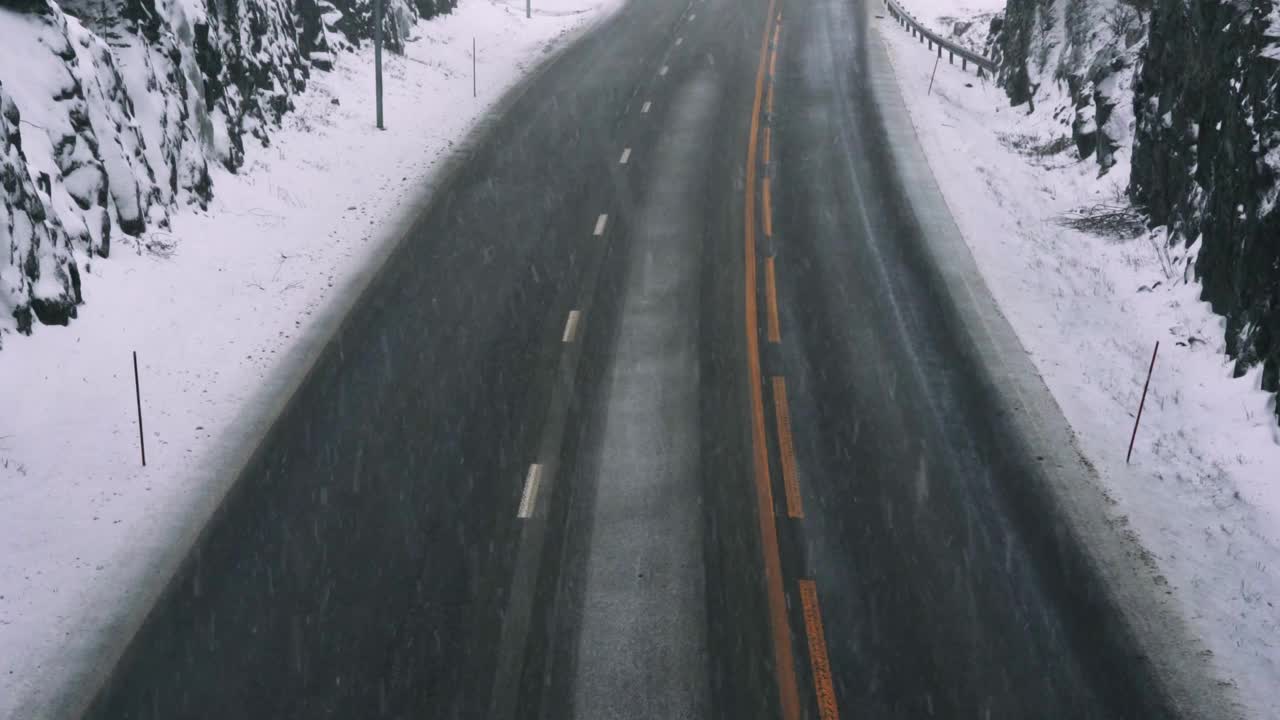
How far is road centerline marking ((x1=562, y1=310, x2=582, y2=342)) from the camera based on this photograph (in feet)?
49.7

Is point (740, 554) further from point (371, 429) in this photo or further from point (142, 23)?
point (142, 23)

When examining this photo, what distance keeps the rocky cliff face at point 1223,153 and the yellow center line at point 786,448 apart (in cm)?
→ 587

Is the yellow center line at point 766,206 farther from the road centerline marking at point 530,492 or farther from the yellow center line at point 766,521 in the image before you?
the road centerline marking at point 530,492

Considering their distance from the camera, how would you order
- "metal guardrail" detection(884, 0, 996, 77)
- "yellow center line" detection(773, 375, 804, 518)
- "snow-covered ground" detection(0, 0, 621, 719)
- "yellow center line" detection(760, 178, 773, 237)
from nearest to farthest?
1. "snow-covered ground" detection(0, 0, 621, 719)
2. "yellow center line" detection(773, 375, 804, 518)
3. "yellow center line" detection(760, 178, 773, 237)
4. "metal guardrail" detection(884, 0, 996, 77)

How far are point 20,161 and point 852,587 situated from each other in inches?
469

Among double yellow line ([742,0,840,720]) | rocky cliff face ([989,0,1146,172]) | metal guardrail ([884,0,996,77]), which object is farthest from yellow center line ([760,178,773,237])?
metal guardrail ([884,0,996,77])

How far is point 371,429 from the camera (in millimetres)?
12734

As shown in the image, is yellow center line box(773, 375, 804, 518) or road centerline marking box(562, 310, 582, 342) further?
road centerline marking box(562, 310, 582, 342)

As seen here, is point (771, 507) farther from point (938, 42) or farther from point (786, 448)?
point (938, 42)

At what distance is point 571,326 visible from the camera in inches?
611

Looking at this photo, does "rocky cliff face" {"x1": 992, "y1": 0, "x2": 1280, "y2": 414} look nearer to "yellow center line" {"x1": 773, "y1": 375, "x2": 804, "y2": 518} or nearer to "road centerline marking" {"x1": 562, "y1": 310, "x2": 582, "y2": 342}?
"yellow center line" {"x1": 773, "y1": 375, "x2": 804, "y2": 518}

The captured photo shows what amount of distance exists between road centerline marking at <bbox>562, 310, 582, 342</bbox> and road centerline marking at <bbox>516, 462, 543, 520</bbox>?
352 cm

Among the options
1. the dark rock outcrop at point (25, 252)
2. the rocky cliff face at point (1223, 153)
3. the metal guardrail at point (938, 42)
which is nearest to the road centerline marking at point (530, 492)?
the dark rock outcrop at point (25, 252)

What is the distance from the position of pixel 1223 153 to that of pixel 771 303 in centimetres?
666
